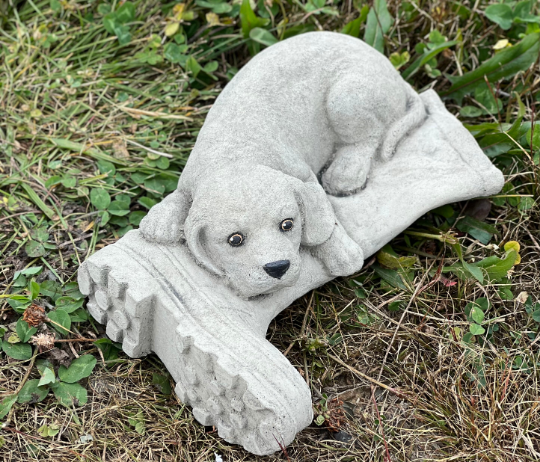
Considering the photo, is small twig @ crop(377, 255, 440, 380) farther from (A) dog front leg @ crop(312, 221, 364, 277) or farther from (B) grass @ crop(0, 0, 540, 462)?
(A) dog front leg @ crop(312, 221, 364, 277)

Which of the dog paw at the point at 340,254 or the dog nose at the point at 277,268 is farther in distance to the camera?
the dog paw at the point at 340,254

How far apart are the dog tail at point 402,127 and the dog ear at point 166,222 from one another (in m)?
0.96

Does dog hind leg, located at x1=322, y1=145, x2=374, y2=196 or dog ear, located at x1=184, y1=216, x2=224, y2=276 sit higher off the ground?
dog ear, located at x1=184, y1=216, x2=224, y2=276

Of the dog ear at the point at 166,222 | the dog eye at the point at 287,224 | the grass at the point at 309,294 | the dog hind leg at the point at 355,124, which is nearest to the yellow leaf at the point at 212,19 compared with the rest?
the grass at the point at 309,294

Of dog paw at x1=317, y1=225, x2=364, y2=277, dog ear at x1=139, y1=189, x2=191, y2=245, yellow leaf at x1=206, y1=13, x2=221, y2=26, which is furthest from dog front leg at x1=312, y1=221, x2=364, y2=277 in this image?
yellow leaf at x1=206, y1=13, x2=221, y2=26

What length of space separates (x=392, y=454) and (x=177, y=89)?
231 centimetres

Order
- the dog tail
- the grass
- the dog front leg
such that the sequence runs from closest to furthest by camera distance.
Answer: the grass → the dog front leg → the dog tail

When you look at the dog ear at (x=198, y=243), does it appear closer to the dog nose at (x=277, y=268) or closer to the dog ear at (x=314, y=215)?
the dog nose at (x=277, y=268)

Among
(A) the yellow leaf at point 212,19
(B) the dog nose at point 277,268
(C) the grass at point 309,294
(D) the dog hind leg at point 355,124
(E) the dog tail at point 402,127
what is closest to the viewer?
(B) the dog nose at point 277,268

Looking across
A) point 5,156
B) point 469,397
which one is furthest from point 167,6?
point 469,397

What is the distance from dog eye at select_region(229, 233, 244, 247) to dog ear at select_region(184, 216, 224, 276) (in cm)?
12

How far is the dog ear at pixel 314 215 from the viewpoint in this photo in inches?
112

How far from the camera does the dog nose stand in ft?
8.66

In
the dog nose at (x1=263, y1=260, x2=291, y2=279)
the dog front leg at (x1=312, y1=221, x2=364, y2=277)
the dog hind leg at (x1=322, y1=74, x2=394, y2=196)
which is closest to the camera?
the dog nose at (x1=263, y1=260, x2=291, y2=279)
